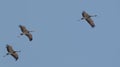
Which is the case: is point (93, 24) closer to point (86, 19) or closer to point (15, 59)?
point (86, 19)

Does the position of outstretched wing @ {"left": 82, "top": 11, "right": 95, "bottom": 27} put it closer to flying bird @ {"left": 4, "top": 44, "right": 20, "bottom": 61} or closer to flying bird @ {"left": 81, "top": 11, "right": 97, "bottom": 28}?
flying bird @ {"left": 81, "top": 11, "right": 97, "bottom": 28}

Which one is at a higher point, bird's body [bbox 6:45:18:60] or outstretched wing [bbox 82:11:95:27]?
outstretched wing [bbox 82:11:95:27]

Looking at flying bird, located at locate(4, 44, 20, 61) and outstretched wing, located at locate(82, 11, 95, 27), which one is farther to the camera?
flying bird, located at locate(4, 44, 20, 61)

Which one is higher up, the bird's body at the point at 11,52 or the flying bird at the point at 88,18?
the flying bird at the point at 88,18

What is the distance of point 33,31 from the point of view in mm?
93312

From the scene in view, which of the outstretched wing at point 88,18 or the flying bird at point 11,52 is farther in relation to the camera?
the flying bird at point 11,52

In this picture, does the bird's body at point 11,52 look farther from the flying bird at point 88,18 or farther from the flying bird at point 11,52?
the flying bird at point 88,18

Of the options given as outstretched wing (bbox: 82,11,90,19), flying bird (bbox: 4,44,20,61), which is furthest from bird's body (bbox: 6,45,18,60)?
outstretched wing (bbox: 82,11,90,19)

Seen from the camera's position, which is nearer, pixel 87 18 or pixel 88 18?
pixel 87 18

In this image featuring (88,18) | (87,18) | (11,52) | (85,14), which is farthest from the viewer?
(11,52)

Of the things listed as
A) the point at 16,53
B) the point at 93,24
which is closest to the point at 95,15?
the point at 93,24

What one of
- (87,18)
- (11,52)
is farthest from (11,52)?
(87,18)

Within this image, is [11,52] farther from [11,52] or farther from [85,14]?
[85,14]

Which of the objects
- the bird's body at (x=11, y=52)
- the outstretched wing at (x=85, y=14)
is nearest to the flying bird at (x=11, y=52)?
the bird's body at (x=11, y=52)
